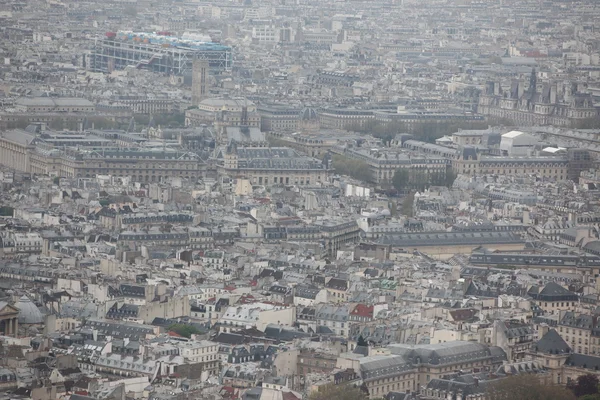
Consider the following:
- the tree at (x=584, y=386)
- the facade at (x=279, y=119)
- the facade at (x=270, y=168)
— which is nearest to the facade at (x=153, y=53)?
the facade at (x=279, y=119)

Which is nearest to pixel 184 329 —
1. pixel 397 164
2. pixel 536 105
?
pixel 397 164

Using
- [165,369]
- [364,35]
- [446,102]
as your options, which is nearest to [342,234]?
[165,369]

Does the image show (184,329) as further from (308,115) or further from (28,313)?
(308,115)

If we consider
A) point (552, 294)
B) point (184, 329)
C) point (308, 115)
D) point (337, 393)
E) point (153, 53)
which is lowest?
point (153, 53)

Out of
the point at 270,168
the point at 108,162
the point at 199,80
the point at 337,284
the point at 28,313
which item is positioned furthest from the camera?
the point at 199,80

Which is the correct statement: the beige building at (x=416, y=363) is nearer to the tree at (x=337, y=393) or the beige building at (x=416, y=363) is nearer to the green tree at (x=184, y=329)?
the tree at (x=337, y=393)

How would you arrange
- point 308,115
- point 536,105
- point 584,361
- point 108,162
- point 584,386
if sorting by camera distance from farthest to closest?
point 536,105 < point 308,115 < point 108,162 < point 584,361 < point 584,386

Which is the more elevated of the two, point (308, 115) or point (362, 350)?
point (362, 350)
